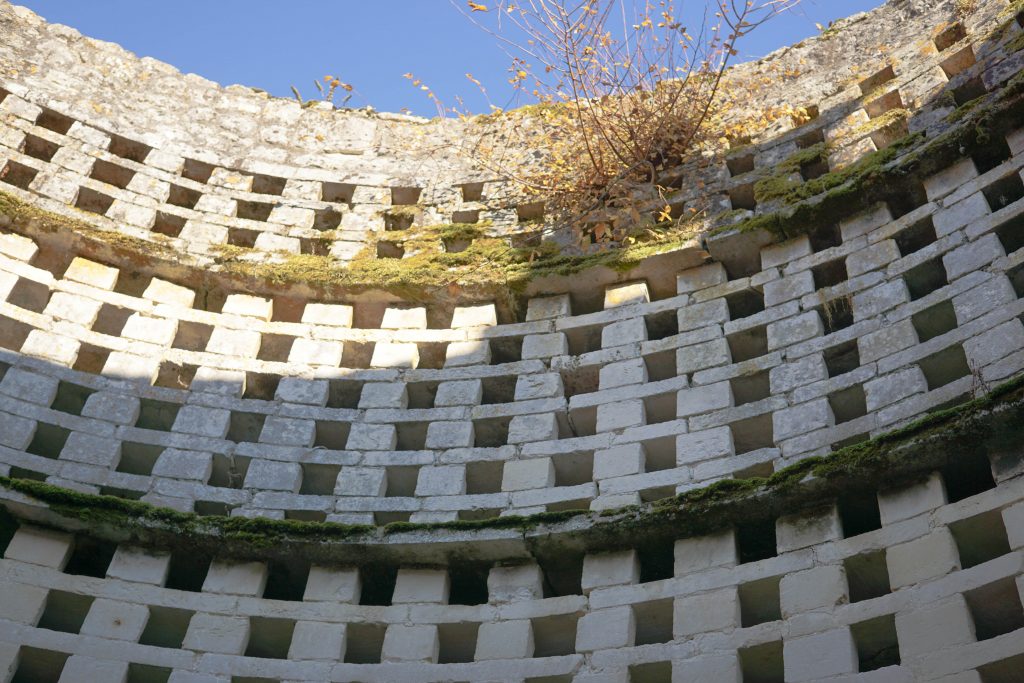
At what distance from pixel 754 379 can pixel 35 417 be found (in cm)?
708

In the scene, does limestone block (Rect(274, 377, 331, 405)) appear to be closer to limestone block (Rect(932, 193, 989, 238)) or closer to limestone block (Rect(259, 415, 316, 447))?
limestone block (Rect(259, 415, 316, 447))

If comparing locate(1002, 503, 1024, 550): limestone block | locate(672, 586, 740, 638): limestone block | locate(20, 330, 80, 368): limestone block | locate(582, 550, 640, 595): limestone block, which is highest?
locate(20, 330, 80, 368): limestone block

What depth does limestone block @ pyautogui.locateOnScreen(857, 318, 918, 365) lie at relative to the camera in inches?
464

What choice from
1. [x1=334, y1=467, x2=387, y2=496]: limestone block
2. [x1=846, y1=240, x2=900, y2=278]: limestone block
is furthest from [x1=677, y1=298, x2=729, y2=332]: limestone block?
[x1=334, y1=467, x2=387, y2=496]: limestone block

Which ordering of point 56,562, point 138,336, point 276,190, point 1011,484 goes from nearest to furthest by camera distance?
point 1011,484
point 56,562
point 138,336
point 276,190

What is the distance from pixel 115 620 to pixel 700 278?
7.00m

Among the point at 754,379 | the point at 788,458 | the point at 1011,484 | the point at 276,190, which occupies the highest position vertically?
the point at 276,190

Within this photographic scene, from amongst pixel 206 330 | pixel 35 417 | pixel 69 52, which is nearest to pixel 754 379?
pixel 206 330

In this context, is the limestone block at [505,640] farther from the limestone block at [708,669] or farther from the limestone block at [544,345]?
the limestone block at [544,345]

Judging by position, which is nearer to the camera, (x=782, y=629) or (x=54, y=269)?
(x=782, y=629)

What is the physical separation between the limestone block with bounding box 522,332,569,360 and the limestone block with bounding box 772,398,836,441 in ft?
9.11

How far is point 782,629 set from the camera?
1004 cm

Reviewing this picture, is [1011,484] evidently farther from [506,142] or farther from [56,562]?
[506,142]

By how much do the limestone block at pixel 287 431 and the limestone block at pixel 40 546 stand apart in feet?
7.40
